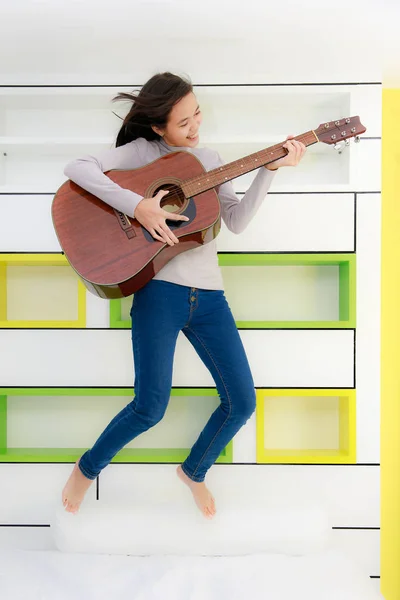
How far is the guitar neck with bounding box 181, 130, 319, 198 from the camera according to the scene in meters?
1.46

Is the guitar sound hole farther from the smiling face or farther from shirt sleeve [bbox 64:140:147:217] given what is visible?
the smiling face

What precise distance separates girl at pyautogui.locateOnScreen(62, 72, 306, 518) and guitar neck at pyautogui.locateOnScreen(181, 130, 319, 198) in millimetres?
38

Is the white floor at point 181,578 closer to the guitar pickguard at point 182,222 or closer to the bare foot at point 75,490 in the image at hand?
the bare foot at point 75,490

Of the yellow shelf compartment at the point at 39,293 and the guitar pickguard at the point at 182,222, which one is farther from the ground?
the guitar pickguard at the point at 182,222

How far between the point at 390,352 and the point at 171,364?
940 millimetres

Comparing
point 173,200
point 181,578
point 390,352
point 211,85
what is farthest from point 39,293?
point 390,352

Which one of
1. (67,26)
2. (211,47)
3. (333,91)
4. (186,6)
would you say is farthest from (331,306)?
(67,26)

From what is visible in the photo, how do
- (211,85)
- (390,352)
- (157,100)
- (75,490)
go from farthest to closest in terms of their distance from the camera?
(390,352), (211,85), (75,490), (157,100)

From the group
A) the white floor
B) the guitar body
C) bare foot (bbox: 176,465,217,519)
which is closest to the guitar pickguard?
the guitar body

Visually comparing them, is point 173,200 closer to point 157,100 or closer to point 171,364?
point 157,100

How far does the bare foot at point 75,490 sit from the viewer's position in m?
1.71

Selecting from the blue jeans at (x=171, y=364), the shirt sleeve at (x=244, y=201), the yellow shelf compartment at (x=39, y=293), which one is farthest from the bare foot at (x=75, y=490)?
the shirt sleeve at (x=244, y=201)

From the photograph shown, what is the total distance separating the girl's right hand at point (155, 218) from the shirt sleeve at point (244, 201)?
0.79 ft

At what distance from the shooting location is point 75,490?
1.71 metres
